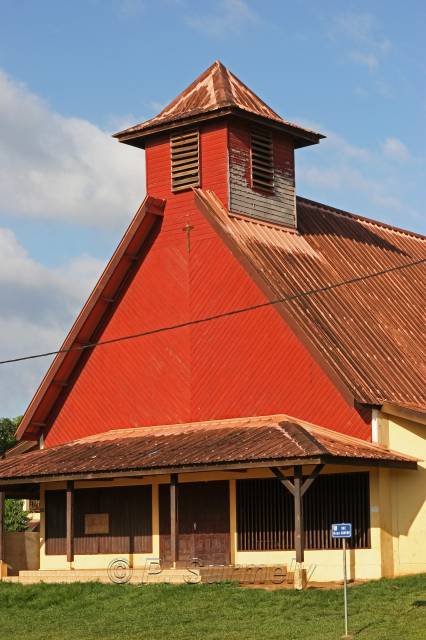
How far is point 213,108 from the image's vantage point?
42.1 metres

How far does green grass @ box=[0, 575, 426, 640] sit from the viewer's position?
93.7 feet

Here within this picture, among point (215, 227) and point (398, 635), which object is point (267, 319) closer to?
point (215, 227)

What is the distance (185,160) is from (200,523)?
37.6 feet

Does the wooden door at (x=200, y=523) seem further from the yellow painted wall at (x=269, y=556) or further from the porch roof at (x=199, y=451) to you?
the porch roof at (x=199, y=451)

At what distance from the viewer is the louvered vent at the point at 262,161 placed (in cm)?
4338

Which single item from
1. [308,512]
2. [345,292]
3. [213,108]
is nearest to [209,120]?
[213,108]

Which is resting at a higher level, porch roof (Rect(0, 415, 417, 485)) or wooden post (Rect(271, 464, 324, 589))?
porch roof (Rect(0, 415, 417, 485))

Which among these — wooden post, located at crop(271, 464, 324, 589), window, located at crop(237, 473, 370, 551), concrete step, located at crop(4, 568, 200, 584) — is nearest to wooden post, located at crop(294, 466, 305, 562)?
wooden post, located at crop(271, 464, 324, 589)

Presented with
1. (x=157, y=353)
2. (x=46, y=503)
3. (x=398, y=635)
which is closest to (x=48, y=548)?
(x=46, y=503)

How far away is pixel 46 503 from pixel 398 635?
60.1 feet

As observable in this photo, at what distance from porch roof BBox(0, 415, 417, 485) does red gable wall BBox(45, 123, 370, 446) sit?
575 mm

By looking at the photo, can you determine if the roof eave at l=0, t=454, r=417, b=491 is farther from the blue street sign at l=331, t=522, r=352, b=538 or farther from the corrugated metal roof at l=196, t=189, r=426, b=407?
the blue street sign at l=331, t=522, r=352, b=538

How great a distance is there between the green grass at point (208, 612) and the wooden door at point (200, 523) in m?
3.93

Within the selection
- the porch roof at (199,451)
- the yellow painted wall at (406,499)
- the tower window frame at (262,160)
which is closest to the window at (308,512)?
the yellow painted wall at (406,499)
